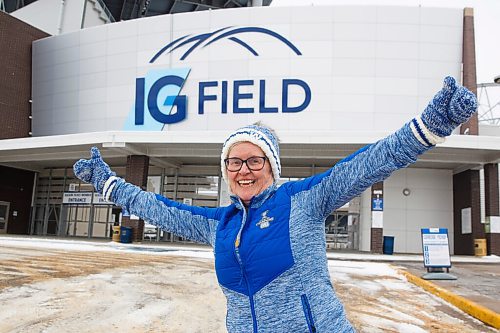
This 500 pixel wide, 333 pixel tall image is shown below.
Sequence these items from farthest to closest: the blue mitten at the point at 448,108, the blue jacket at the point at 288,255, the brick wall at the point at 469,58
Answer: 1. the brick wall at the point at 469,58
2. the blue jacket at the point at 288,255
3. the blue mitten at the point at 448,108

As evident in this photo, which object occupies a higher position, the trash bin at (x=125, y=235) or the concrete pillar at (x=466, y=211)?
the concrete pillar at (x=466, y=211)

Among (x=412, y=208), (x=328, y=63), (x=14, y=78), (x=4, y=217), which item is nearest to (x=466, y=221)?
(x=412, y=208)

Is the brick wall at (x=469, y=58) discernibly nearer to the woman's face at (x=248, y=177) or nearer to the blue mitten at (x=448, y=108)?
the woman's face at (x=248, y=177)

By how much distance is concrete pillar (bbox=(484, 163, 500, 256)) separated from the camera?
19.1 m

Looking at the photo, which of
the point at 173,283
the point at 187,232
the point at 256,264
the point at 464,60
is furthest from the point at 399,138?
the point at 464,60

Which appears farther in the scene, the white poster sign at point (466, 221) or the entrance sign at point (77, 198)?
the entrance sign at point (77, 198)

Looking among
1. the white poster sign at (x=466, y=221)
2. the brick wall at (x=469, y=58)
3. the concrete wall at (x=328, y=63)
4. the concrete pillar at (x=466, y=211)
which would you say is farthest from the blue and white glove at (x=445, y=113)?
the brick wall at (x=469, y=58)

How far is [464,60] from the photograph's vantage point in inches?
816

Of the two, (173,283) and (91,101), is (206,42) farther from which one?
(173,283)

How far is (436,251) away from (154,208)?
9536mm

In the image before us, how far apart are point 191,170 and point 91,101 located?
645cm

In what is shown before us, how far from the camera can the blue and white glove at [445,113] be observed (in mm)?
1414

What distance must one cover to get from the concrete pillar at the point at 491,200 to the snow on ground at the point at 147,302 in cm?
1197

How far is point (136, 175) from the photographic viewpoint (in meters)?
20.2
